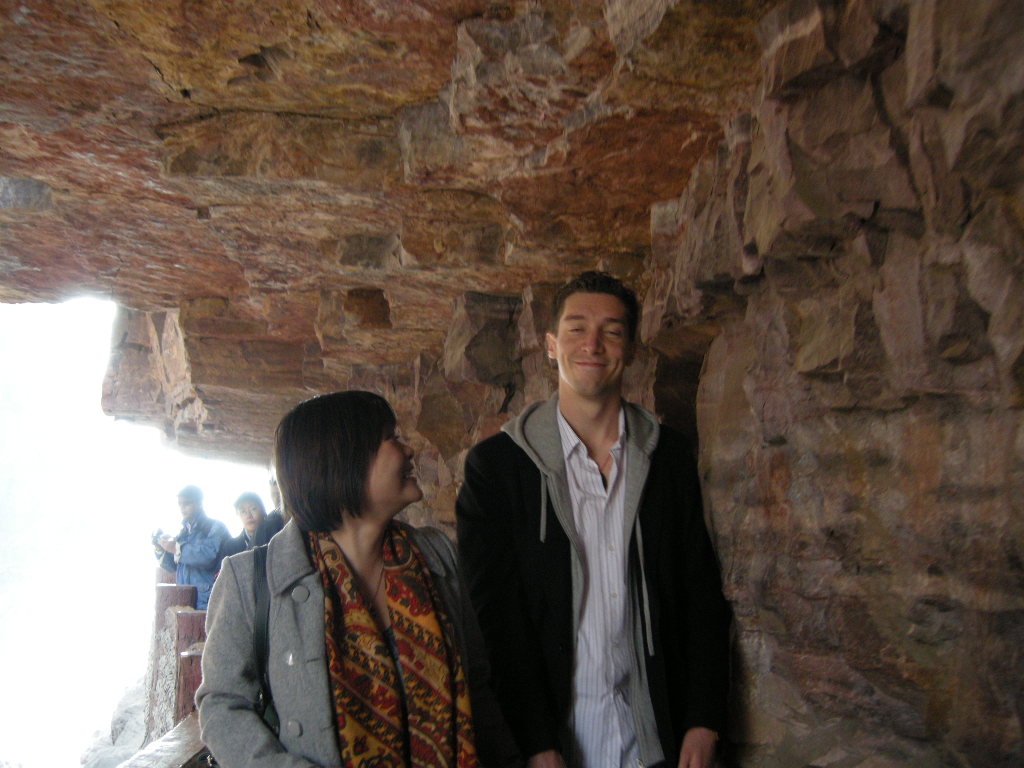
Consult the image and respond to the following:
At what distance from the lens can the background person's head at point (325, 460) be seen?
1913 millimetres

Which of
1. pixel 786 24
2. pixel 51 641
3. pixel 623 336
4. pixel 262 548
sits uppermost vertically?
pixel 786 24

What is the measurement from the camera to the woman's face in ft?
6.37

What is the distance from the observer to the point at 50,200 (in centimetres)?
449

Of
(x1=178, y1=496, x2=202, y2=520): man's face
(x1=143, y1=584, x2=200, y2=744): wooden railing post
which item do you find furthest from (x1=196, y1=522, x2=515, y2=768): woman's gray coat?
(x1=178, y1=496, x2=202, y2=520): man's face

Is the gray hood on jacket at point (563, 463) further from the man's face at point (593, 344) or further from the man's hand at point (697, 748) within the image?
the man's hand at point (697, 748)

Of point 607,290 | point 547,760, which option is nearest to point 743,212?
point 607,290

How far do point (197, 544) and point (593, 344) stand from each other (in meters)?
4.99

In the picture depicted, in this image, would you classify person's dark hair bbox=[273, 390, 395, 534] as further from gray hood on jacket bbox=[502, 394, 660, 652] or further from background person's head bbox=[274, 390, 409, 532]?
gray hood on jacket bbox=[502, 394, 660, 652]

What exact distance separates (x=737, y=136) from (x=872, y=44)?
2.43 ft

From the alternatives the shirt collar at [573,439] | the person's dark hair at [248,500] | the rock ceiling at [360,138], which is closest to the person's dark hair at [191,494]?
the person's dark hair at [248,500]

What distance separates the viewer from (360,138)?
3.61m

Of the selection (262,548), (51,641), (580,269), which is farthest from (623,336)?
(51,641)

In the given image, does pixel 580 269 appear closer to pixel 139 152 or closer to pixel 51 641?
pixel 139 152

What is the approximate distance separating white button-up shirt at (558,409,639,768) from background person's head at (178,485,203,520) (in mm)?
5067
